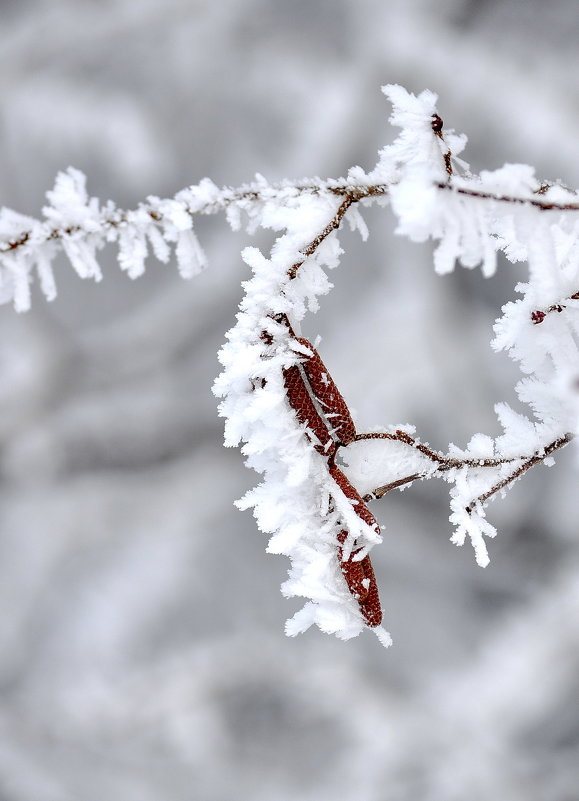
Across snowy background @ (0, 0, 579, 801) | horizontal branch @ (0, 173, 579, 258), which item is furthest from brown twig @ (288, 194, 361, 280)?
snowy background @ (0, 0, 579, 801)

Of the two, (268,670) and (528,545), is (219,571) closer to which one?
(268,670)

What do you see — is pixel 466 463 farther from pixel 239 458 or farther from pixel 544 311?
pixel 239 458

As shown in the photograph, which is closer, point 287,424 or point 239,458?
point 287,424

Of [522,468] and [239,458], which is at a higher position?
[239,458]

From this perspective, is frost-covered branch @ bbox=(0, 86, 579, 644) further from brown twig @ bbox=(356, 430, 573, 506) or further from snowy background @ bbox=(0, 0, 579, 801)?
snowy background @ bbox=(0, 0, 579, 801)

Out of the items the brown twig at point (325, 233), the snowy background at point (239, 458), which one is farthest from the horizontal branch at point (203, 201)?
the snowy background at point (239, 458)

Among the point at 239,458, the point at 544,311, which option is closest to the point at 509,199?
the point at 544,311

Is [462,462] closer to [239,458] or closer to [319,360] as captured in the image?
[319,360]

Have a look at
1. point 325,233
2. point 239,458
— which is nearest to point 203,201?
point 325,233
